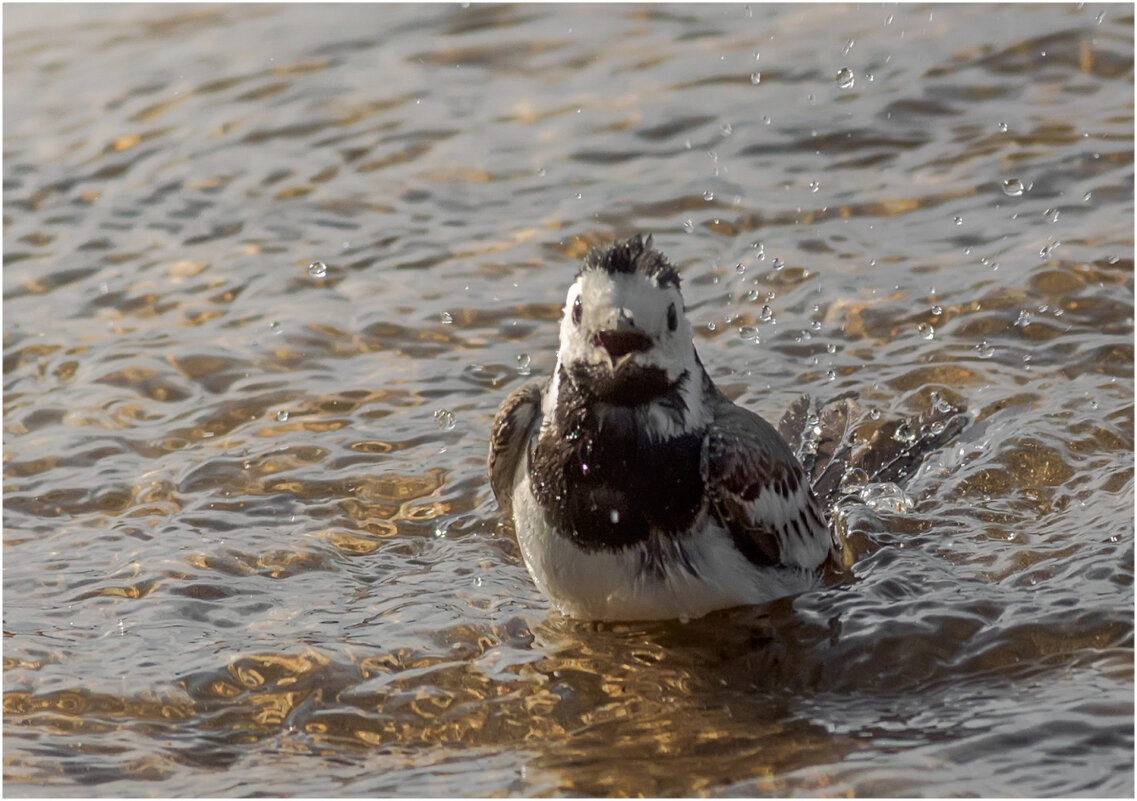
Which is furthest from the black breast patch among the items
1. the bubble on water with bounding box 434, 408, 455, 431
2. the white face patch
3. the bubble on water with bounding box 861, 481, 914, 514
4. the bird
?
the bubble on water with bounding box 434, 408, 455, 431

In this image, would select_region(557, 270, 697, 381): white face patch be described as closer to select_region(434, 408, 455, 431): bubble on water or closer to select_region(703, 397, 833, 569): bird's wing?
select_region(703, 397, 833, 569): bird's wing

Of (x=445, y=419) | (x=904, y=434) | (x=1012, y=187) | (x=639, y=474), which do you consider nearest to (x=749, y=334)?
(x=904, y=434)

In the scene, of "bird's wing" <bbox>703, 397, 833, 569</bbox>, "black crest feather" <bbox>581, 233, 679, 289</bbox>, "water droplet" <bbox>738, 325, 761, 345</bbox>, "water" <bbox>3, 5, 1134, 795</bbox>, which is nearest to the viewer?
"water" <bbox>3, 5, 1134, 795</bbox>

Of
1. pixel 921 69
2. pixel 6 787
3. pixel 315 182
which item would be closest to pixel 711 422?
pixel 6 787

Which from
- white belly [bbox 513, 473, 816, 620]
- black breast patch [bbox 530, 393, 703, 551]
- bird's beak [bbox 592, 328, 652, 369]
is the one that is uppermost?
bird's beak [bbox 592, 328, 652, 369]

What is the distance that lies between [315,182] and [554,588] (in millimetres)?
5431

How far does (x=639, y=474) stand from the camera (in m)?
5.66

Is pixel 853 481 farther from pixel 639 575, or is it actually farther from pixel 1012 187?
pixel 1012 187

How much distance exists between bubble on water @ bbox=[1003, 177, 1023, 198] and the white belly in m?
4.46

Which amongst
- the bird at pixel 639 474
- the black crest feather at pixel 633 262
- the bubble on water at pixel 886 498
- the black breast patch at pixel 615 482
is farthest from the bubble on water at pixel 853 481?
the black crest feather at pixel 633 262

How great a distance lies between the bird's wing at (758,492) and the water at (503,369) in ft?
0.85

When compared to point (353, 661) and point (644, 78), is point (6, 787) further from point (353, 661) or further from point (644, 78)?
point (644, 78)

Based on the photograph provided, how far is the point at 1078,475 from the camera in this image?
692 cm

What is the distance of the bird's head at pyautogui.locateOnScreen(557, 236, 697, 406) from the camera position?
215 inches
